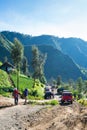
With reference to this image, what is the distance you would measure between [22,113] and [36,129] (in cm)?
952

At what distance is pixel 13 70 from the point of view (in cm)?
12275

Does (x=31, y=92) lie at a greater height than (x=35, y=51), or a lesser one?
lesser

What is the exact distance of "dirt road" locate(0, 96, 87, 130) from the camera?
32.3 meters

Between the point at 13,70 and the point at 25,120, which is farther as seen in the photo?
the point at 13,70

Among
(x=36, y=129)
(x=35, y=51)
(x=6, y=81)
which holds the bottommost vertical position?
(x=36, y=129)

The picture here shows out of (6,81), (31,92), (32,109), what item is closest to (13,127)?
(32,109)

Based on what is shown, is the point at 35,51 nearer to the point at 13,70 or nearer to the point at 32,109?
the point at 13,70

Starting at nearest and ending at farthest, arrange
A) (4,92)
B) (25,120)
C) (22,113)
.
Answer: (25,120) → (22,113) → (4,92)

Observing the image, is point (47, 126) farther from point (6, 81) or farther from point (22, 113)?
point (6, 81)

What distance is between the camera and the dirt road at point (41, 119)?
32.3m

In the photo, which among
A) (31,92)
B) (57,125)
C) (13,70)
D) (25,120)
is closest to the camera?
(57,125)

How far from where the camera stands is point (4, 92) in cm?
7312

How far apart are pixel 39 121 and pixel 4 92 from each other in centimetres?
3700

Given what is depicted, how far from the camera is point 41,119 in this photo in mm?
38250
